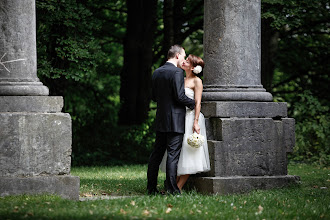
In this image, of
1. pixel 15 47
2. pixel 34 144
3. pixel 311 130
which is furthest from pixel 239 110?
pixel 311 130

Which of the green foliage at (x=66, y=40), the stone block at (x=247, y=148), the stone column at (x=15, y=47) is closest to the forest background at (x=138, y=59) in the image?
the green foliage at (x=66, y=40)

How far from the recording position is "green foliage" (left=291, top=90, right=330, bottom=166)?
1507cm

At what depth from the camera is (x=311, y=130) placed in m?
15.4

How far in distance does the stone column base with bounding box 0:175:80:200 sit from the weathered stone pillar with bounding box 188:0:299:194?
1980mm

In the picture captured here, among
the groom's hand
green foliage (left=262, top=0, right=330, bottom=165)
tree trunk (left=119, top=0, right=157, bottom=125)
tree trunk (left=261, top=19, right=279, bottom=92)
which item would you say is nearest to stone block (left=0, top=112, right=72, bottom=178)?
the groom's hand

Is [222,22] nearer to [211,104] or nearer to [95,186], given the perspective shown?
[211,104]

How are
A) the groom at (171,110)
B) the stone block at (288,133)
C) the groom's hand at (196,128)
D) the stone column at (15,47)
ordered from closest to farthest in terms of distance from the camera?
the stone column at (15,47), the groom at (171,110), the groom's hand at (196,128), the stone block at (288,133)

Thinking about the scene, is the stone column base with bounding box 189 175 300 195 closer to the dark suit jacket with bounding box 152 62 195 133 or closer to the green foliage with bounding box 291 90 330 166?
the dark suit jacket with bounding box 152 62 195 133

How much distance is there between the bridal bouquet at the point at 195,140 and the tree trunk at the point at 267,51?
7.97 meters

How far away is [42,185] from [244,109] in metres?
3.22

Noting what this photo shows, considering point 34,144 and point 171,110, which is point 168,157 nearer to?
point 171,110

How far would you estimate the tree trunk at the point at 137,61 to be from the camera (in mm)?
16656

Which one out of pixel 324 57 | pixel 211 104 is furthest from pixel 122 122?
pixel 211 104

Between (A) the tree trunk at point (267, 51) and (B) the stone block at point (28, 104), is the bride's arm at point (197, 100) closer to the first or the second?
(B) the stone block at point (28, 104)
